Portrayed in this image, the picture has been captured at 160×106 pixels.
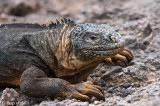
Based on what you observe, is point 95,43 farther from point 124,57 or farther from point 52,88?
point 124,57

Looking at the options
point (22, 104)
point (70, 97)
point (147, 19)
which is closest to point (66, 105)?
point (70, 97)

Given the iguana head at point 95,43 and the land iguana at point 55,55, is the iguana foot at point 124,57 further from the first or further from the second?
the iguana head at point 95,43

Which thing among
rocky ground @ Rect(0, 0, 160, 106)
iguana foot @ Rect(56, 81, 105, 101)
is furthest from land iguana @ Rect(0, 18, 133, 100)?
rocky ground @ Rect(0, 0, 160, 106)

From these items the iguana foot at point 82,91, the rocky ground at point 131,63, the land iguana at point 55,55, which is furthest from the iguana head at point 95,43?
the rocky ground at point 131,63

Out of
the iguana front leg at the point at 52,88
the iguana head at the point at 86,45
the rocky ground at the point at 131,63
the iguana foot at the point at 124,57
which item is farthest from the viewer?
the iguana foot at the point at 124,57

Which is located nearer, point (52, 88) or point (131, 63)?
point (52, 88)

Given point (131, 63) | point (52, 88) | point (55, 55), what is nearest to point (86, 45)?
point (55, 55)

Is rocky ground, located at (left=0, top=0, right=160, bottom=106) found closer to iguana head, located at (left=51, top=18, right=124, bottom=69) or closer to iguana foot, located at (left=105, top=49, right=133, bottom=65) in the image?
iguana foot, located at (left=105, top=49, right=133, bottom=65)
